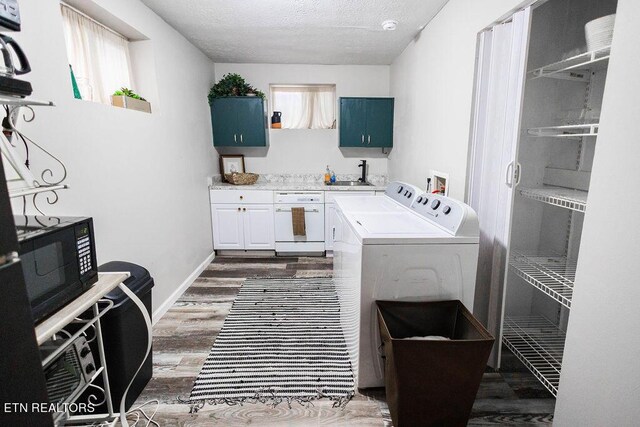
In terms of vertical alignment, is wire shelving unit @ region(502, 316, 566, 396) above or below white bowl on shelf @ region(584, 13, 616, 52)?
below

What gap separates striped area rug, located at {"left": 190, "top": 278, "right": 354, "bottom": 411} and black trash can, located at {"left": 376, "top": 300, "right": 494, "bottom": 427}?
0.44 metres

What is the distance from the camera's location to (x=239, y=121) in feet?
13.0

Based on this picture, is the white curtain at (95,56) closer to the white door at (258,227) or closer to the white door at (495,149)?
the white door at (258,227)

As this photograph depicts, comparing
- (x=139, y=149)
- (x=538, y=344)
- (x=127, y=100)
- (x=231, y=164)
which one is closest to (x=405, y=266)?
(x=538, y=344)

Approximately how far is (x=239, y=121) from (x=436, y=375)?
3552mm

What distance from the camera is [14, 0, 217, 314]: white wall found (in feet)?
5.08

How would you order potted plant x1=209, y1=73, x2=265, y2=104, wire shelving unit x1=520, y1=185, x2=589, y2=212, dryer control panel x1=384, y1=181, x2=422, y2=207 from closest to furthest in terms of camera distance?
1. wire shelving unit x1=520, y1=185, x2=589, y2=212
2. dryer control panel x1=384, y1=181, x2=422, y2=207
3. potted plant x1=209, y1=73, x2=265, y2=104

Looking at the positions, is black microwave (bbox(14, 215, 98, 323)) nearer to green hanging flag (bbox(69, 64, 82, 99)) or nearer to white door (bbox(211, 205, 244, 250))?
green hanging flag (bbox(69, 64, 82, 99))

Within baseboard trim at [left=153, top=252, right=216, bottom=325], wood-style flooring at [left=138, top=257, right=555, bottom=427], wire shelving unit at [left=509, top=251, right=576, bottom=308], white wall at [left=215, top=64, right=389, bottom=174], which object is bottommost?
wood-style flooring at [left=138, top=257, right=555, bottom=427]

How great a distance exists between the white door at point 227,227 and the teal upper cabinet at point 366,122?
169 centimetres

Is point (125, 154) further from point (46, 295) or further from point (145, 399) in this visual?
point (145, 399)

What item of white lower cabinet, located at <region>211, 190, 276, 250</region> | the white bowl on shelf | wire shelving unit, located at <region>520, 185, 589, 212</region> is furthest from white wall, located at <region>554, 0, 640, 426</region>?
white lower cabinet, located at <region>211, 190, 276, 250</region>

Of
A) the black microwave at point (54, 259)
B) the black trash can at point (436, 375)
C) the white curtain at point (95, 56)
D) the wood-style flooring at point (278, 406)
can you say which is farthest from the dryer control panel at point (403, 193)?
the white curtain at point (95, 56)

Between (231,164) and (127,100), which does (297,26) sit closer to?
(127,100)
